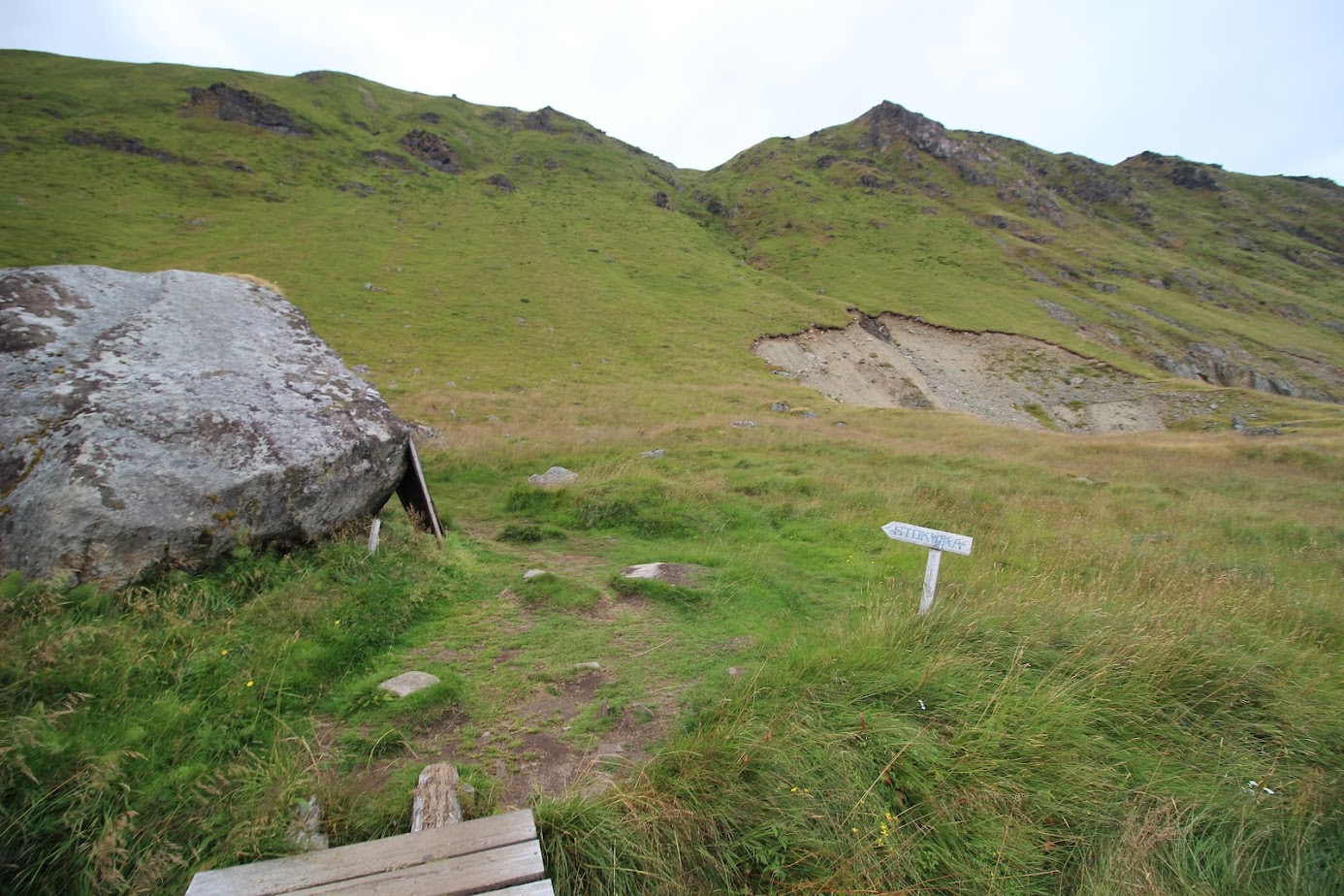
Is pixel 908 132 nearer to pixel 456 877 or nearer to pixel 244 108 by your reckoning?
pixel 244 108

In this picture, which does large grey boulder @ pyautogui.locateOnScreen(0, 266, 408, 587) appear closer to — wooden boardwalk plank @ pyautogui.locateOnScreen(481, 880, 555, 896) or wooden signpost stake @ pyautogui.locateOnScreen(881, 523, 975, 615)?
wooden boardwalk plank @ pyautogui.locateOnScreen(481, 880, 555, 896)

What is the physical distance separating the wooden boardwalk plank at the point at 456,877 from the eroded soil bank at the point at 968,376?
41327 mm

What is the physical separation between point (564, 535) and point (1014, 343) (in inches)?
2261

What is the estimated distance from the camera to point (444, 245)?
57750mm

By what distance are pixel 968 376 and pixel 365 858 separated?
2216 inches

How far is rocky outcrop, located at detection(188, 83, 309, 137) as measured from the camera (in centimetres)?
7400

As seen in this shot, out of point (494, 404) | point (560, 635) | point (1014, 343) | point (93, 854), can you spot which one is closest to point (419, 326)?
point (494, 404)

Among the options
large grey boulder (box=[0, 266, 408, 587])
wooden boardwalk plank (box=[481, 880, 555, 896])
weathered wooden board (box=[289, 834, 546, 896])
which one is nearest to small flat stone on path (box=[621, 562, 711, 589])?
large grey boulder (box=[0, 266, 408, 587])

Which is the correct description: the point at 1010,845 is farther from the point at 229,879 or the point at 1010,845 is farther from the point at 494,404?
the point at 494,404

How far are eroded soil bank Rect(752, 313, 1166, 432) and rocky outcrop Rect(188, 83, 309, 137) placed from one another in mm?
73309

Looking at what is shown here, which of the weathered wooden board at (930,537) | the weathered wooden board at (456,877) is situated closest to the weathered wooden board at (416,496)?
the weathered wooden board at (456,877)

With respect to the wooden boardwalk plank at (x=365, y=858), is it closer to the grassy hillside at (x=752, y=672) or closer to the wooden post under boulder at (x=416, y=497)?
the grassy hillside at (x=752, y=672)

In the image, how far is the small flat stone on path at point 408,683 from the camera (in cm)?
507

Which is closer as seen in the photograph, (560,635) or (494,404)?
(560,635)
